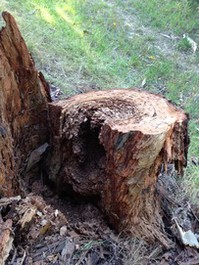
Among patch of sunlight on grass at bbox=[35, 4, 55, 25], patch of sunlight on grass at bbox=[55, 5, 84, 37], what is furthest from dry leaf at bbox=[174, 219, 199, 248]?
patch of sunlight on grass at bbox=[35, 4, 55, 25]

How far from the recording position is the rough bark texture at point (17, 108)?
2.05 meters

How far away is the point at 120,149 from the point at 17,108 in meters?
0.70

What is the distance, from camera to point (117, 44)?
488 cm

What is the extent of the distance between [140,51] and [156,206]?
117 inches

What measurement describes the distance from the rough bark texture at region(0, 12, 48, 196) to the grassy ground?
1.24 m

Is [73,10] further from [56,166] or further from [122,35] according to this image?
[56,166]

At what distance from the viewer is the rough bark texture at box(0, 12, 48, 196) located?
2047mm

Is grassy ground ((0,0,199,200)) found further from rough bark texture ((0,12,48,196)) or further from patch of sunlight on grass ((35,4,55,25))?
rough bark texture ((0,12,48,196))

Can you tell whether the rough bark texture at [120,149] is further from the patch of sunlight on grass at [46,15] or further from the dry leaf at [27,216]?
the patch of sunlight on grass at [46,15]

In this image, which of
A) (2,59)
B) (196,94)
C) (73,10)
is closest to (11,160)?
(2,59)

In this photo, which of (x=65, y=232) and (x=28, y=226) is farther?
(x=65, y=232)

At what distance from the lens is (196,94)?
425 centimetres

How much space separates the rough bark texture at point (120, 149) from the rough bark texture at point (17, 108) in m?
0.11

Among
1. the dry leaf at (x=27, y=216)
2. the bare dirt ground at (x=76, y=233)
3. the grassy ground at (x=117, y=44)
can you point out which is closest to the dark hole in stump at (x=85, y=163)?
the bare dirt ground at (x=76, y=233)
